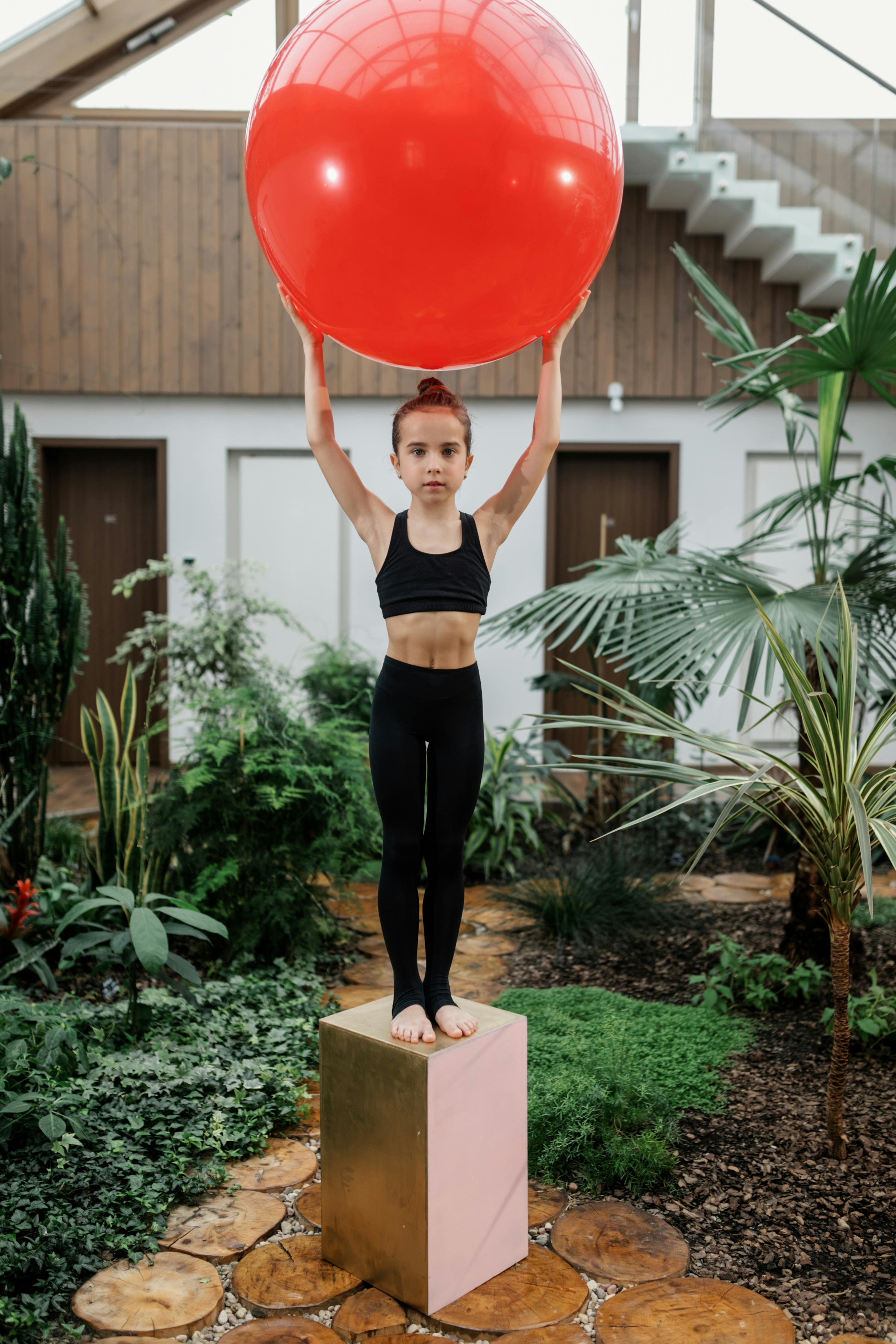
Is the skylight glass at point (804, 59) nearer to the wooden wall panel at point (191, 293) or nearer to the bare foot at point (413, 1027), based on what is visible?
the wooden wall panel at point (191, 293)

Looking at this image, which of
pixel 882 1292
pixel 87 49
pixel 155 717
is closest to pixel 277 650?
pixel 155 717

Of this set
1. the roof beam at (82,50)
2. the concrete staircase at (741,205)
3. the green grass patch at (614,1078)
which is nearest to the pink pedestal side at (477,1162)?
the green grass patch at (614,1078)

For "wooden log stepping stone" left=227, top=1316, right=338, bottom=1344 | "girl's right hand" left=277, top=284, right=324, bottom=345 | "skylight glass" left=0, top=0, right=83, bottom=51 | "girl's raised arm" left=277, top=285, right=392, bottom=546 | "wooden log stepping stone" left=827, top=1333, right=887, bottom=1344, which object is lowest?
"wooden log stepping stone" left=227, top=1316, right=338, bottom=1344

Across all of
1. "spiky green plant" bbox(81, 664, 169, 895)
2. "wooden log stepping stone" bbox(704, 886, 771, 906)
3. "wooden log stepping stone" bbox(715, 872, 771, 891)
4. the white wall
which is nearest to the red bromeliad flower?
"spiky green plant" bbox(81, 664, 169, 895)

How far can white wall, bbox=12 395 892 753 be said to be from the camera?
6215 millimetres

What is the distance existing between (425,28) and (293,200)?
0.28 m

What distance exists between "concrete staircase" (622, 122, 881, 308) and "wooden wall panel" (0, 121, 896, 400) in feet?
1.28

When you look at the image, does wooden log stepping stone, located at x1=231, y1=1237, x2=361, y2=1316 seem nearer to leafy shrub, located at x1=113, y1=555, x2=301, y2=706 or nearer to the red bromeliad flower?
the red bromeliad flower

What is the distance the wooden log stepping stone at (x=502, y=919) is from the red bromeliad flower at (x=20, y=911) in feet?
5.28

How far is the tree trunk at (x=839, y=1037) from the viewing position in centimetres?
190

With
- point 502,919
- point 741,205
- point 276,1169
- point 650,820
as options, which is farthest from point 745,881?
point 741,205

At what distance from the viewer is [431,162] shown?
1.25m

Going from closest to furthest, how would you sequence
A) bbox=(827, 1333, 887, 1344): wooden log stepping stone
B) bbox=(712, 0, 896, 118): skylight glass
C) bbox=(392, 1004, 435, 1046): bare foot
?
bbox=(827, 1333, 887, 1344): wooden log stepping stone
bbox=(392, 1004, 435, 1046): bare foot
bbox=(712, 0, 896, 118): skylight glass

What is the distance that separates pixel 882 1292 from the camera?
5.24 feet
